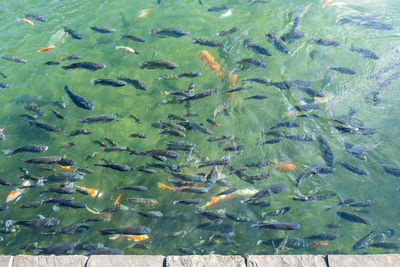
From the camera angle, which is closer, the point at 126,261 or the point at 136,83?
the point at 126,261

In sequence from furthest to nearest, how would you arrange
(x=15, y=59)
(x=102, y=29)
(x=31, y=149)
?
(x=102, y=29) < (x=15, y=59) < (x=31, y=149)

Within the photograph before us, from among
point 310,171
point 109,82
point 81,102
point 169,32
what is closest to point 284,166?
point 310,171

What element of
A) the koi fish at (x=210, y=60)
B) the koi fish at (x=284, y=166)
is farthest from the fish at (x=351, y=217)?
the koi fish at (x=210, y=60)

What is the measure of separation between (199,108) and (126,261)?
357cm

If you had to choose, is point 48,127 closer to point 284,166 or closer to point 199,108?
point 199,108

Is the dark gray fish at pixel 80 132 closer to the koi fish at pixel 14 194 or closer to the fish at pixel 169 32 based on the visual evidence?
the koi fish at pixel 14 194

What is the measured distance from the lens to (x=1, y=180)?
5.73 meters

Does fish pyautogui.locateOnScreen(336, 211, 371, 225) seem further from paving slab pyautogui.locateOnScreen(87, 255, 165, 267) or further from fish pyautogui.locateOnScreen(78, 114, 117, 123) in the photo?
fish pyautogui.locateOnScreen(78, 114, 117, 123)

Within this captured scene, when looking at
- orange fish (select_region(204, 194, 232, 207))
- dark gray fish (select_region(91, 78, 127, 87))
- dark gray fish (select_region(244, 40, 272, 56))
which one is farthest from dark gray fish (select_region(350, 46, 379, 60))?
dark gray fish (select_region(91, 78, 127, 87))

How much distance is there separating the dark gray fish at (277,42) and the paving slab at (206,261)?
5.23m

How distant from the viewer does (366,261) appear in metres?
4.11

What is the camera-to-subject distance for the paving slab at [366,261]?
4082 millimetres

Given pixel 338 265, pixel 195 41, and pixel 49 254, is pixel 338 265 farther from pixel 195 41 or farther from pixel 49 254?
pixel 195 41

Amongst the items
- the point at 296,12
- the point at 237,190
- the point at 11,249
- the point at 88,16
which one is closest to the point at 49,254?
the point at 11,249
